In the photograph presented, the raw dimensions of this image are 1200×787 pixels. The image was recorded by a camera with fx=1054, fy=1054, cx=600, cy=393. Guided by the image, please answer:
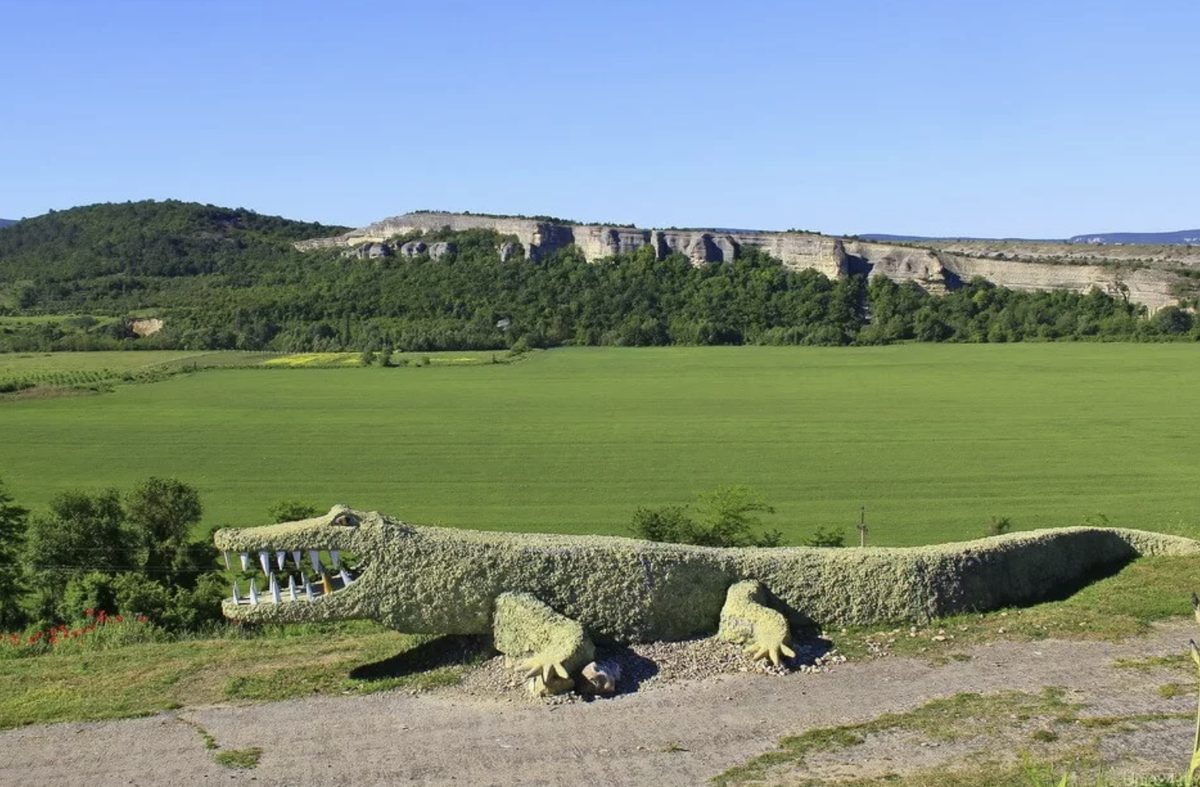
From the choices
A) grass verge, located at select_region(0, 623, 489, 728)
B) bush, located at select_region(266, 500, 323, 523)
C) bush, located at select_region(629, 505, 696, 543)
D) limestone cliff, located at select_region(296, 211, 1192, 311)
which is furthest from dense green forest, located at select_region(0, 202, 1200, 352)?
grass verge, located at select_region(0, 623, 489, 728)

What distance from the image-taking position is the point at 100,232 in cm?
14462

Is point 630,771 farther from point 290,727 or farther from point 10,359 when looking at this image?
point 10,359

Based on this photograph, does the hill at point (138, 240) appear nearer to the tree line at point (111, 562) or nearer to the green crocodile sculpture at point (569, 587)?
the tree line at point (111, 562)

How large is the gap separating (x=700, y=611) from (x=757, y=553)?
130cm

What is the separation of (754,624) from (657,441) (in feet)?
122

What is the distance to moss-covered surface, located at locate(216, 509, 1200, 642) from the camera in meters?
14.7

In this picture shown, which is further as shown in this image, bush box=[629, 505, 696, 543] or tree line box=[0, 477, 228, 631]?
bush box=[629, 505, 696, 543]

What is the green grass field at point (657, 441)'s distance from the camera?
36.8 m

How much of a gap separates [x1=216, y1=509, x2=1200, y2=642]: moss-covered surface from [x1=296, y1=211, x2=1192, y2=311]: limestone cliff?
9773 centimetres

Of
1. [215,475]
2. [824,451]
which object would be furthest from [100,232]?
[824,451]

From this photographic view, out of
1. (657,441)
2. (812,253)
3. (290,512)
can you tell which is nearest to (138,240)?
(812,253)

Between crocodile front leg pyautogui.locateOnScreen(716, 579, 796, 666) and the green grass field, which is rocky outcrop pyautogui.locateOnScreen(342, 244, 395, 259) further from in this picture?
crocodile front leg pyautogui.locateOnScreen(716, 579, 796, 666)

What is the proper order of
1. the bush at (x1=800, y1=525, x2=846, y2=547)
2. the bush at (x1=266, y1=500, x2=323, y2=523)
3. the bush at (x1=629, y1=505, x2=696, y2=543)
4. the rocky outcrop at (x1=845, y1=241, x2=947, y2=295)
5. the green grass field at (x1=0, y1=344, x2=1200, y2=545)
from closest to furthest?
the bush at (x1=800, y1=525, x2=846, y2=547) → the bush at (x1=629, y1=505, x2=696, y2=543) → the bush at (x1=266, y1=500, x2=323, y2=523) → the green grass field at (x1=0, y1=344, x2=1200, y2=545) → the rocky outcrop at (x1=845, y1=241, x2=947, y2=295)

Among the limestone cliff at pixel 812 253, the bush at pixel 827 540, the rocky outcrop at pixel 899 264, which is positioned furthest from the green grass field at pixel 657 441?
the rocky outcrop at pixel 899 264
